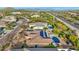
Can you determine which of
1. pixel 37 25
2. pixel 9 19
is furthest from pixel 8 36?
pixel 37 25

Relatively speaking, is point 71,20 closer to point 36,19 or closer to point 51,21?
point 51,21

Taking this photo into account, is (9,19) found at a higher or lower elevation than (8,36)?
higher

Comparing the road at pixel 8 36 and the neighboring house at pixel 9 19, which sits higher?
the neighboring house at pixel 9 19

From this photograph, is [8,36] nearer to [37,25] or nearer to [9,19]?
[9,19]

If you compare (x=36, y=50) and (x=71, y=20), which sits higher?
(x=71, y=20)

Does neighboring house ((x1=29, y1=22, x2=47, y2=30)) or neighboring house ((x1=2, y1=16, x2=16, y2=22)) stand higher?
neighboring house ((x1=2, y1=16, x2=16, y2=22))

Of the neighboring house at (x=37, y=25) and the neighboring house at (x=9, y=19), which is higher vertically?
the neighboring house at (x=9, y=19)

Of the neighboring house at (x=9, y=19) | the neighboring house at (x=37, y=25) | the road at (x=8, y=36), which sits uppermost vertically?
the neighboring house at (x=9, y=19)

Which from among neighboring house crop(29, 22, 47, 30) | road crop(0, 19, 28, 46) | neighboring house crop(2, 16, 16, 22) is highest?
neighboring house crop(2, 16, 16, 22)
